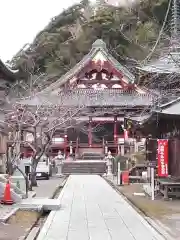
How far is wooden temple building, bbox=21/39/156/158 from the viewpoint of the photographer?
4834 centimetres

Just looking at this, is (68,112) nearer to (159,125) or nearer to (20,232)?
(159,125)

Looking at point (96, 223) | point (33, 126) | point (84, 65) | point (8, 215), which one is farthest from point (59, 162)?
point (96, 223)

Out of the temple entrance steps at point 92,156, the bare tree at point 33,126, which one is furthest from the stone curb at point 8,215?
the temple entrance steps at point 92,156

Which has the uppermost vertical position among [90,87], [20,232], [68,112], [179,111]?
[90,87]

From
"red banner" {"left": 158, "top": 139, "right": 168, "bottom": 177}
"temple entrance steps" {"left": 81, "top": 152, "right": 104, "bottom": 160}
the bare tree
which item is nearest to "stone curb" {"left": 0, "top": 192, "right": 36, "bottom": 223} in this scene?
"red banner" {"left": 158, "top": 139, "right": 168, "bottom": 177}

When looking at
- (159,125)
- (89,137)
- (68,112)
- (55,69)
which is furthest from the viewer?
(55,69)

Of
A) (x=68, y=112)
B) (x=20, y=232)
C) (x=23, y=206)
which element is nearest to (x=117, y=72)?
(x=68, y=112)

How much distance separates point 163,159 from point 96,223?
7292mm

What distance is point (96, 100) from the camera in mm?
50844

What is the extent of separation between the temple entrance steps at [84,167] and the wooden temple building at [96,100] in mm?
6044

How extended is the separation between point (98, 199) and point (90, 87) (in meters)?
36.1

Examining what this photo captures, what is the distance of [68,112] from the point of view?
40.2m

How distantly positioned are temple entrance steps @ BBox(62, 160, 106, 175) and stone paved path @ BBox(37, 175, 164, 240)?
21856mm

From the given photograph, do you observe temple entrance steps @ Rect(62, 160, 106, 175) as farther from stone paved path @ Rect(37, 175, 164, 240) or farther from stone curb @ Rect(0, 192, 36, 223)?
stone curb @ Rect(0, 192, 36, 223)
